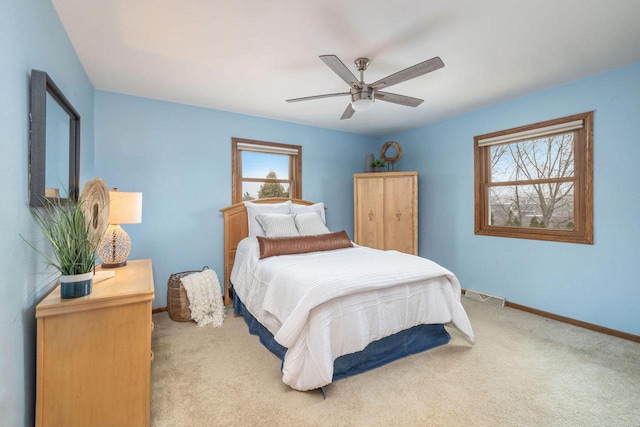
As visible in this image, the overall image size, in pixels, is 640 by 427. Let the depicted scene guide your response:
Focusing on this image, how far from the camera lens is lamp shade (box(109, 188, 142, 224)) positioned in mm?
2275

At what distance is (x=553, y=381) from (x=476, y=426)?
0.86m

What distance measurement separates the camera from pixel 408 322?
2.24 meters

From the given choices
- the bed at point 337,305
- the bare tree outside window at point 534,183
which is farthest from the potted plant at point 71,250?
the bare tree outside window at point 534,183

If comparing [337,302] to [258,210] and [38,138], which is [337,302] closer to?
[38,138]

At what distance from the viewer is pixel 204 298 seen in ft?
10.3

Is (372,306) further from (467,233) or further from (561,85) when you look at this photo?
(561,85)

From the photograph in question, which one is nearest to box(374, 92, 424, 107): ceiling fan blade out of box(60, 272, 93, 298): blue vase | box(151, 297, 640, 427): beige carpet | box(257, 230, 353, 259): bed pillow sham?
box(257, 230, 353, 259): bed pillow sham

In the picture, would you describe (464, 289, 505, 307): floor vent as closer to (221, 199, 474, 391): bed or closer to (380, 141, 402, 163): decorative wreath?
(221, 199, 474, 391): bed

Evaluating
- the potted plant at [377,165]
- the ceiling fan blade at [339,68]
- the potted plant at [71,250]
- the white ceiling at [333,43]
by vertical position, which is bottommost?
the potted plant at [71,250]

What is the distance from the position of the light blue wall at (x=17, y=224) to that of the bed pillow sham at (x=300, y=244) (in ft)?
5.35

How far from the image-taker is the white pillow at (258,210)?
3.51 metres

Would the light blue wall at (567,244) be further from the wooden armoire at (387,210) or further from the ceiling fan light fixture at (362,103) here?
the ceiling fan light fixture at (362,103)

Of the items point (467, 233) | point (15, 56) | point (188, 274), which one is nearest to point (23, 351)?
point (15, 56)

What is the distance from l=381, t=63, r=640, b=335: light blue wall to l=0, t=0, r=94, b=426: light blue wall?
4.29m
